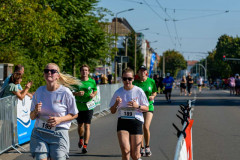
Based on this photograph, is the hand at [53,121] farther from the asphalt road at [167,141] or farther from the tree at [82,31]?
the tree at [82,31]

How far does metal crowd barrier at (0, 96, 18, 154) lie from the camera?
8.03m

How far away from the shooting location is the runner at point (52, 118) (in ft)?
15.6

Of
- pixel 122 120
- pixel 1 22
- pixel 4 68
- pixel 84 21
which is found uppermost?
pixel 84 21

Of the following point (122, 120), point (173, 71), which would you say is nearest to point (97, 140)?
point (122, 120)

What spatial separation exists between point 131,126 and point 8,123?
3.23m

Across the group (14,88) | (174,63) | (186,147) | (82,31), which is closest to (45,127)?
(186,147)

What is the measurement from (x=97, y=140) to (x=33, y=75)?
1060cm

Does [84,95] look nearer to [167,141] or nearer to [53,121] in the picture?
[167,141]

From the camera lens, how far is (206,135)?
1090 cm

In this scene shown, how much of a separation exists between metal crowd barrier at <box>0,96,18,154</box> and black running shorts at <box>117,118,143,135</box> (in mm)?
2878

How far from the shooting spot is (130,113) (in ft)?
20.1

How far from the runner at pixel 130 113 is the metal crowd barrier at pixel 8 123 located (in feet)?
9.02

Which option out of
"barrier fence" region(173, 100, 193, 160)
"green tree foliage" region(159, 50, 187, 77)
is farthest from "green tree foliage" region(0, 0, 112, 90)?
"green tree foliage" region(159, 50, 187, 77)

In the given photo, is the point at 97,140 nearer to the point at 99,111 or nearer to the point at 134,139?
the point at 134,139
